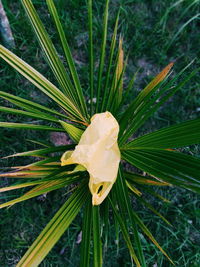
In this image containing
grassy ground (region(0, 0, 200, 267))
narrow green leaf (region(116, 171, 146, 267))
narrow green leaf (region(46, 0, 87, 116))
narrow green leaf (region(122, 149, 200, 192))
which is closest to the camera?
narrow green leaf (region(122, 149, 200, 192))

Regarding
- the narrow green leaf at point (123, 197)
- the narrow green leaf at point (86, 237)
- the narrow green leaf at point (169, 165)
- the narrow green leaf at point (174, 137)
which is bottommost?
the narrow green leaf at point (86, 237)

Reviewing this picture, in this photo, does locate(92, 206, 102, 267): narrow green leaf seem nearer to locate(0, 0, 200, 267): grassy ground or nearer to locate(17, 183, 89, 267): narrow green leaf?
locate(17, 183, 89, 267): narrow green leaf

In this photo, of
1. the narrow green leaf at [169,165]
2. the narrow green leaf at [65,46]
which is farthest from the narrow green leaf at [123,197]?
the narrow green leaf at [65,46]

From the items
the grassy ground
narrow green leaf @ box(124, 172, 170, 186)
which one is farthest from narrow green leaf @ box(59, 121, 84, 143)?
the grassy ground

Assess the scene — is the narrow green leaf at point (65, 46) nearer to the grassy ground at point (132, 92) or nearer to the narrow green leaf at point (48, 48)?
the narrow green leaf at point (48, 48)

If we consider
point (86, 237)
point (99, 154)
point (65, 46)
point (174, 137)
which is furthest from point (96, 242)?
point (65, 46)
